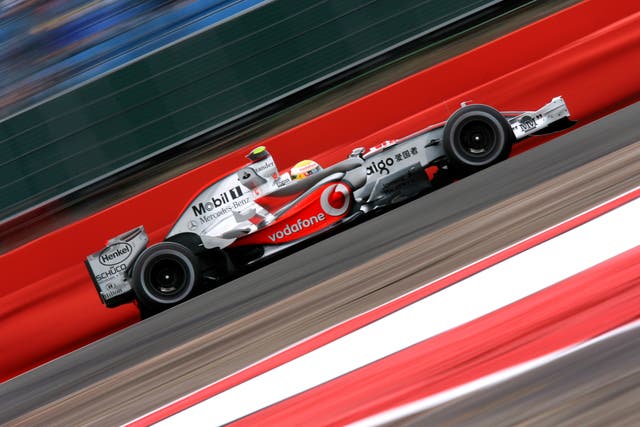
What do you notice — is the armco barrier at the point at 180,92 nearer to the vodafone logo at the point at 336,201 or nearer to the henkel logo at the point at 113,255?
the henkel logo at the point at 113,255

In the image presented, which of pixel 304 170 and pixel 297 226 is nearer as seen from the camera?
pixel 297 226

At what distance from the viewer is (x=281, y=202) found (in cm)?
743

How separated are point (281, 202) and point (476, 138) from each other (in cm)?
176

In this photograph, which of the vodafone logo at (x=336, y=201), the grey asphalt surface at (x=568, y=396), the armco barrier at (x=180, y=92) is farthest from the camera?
the armco barrier at (x=180, y=92)

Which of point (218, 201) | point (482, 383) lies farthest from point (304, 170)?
point (482, 383)

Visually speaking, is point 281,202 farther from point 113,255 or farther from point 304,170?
point 113,255

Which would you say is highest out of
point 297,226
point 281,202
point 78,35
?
point 78,35

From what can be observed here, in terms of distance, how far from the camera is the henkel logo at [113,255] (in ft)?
24.7

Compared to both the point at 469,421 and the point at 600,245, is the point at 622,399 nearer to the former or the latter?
the point at 469,421

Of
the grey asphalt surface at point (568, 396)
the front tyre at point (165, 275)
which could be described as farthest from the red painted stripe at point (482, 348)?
the front tyre at point (165, 275)

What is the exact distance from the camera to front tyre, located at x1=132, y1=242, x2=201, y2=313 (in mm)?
7359

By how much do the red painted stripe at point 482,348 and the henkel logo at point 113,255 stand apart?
4253 mm

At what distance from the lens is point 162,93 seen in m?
9.05

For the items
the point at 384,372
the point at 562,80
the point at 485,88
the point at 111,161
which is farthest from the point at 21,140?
the point at 384,372
